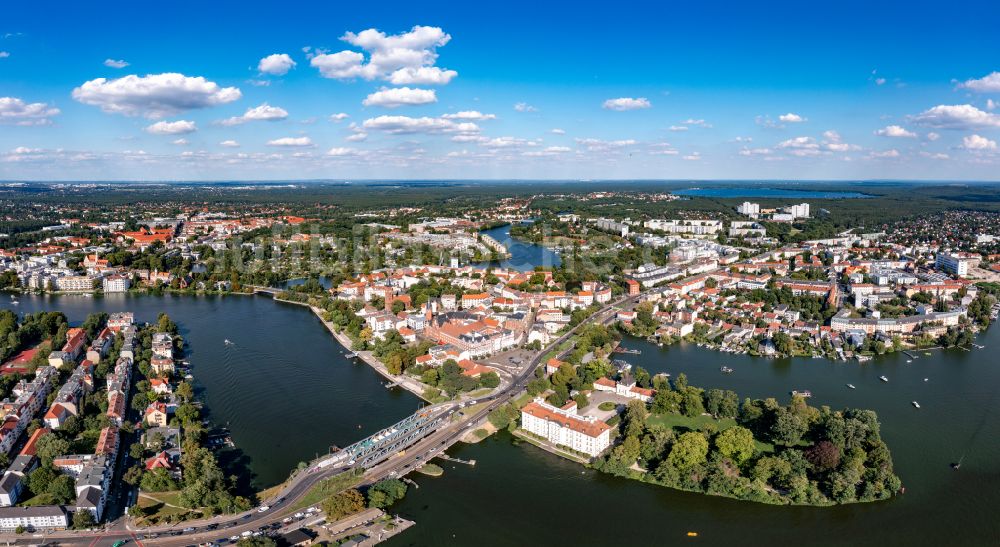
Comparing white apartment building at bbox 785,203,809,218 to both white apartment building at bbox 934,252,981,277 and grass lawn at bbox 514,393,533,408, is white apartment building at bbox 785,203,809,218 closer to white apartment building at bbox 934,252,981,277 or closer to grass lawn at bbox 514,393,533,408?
white apartment building at bbox 934,252,981,277

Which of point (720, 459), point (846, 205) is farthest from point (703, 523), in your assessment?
point (846, 205)

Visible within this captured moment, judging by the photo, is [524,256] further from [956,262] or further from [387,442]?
[387,442]

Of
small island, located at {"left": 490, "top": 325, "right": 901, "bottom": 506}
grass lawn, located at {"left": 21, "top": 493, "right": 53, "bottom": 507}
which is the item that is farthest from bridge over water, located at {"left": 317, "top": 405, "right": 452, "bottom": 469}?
grass lawn, located at {"left": 21, "top": 493, "right": 53, "bottom": 507}

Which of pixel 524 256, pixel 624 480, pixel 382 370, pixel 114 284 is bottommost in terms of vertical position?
pixel 624 480

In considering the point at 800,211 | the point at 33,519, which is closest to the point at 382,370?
the point at 33,519

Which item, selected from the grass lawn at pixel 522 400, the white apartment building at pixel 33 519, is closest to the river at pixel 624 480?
the grass lawn at pixel 522 400

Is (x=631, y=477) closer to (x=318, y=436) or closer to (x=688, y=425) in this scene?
(x=688, y=425)
